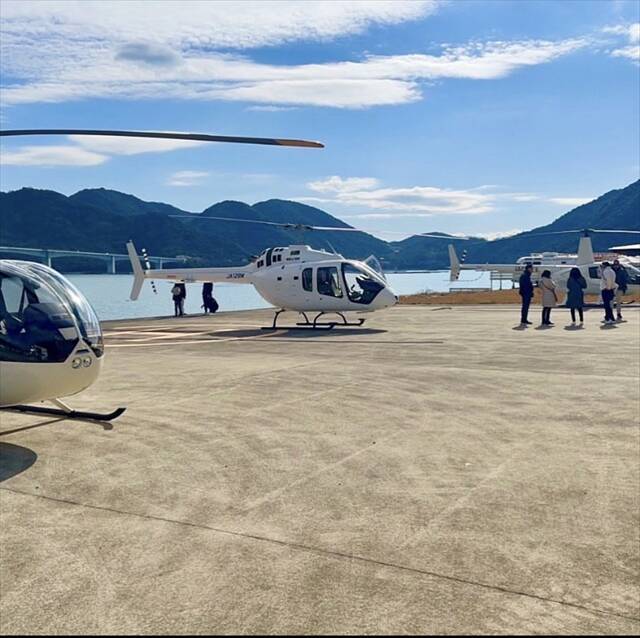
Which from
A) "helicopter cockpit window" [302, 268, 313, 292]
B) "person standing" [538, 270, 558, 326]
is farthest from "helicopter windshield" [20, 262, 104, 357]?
"person standing" [538, 270, 558, 326]

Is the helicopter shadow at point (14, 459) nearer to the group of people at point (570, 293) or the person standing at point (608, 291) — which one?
the group of people at point (570, 293)

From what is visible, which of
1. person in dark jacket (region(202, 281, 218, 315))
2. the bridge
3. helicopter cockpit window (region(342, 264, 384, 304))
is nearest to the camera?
the bridge

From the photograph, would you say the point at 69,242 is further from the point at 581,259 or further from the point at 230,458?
the point at 230,458

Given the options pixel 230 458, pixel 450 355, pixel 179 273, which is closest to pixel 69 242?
pixel 179 273

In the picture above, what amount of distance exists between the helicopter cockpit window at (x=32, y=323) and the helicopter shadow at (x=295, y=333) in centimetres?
1205

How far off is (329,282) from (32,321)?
14.4 meters

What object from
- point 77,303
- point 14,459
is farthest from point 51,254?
point 14,459

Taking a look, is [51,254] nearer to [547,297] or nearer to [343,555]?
[547,297]

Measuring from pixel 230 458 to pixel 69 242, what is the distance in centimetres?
10021

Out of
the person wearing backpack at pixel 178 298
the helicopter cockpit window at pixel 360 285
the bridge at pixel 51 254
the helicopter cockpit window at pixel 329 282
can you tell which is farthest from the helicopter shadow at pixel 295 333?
the person wearing backpack at pixel 178 298

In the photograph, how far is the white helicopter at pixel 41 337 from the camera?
7344 millimetres

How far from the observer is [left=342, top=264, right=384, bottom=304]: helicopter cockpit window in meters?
21.1

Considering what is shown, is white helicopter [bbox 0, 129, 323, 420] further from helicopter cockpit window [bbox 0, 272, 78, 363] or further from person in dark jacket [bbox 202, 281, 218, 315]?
person in dark jacket [bbox 202, 281, 218, 315]

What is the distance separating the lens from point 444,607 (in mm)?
3988
